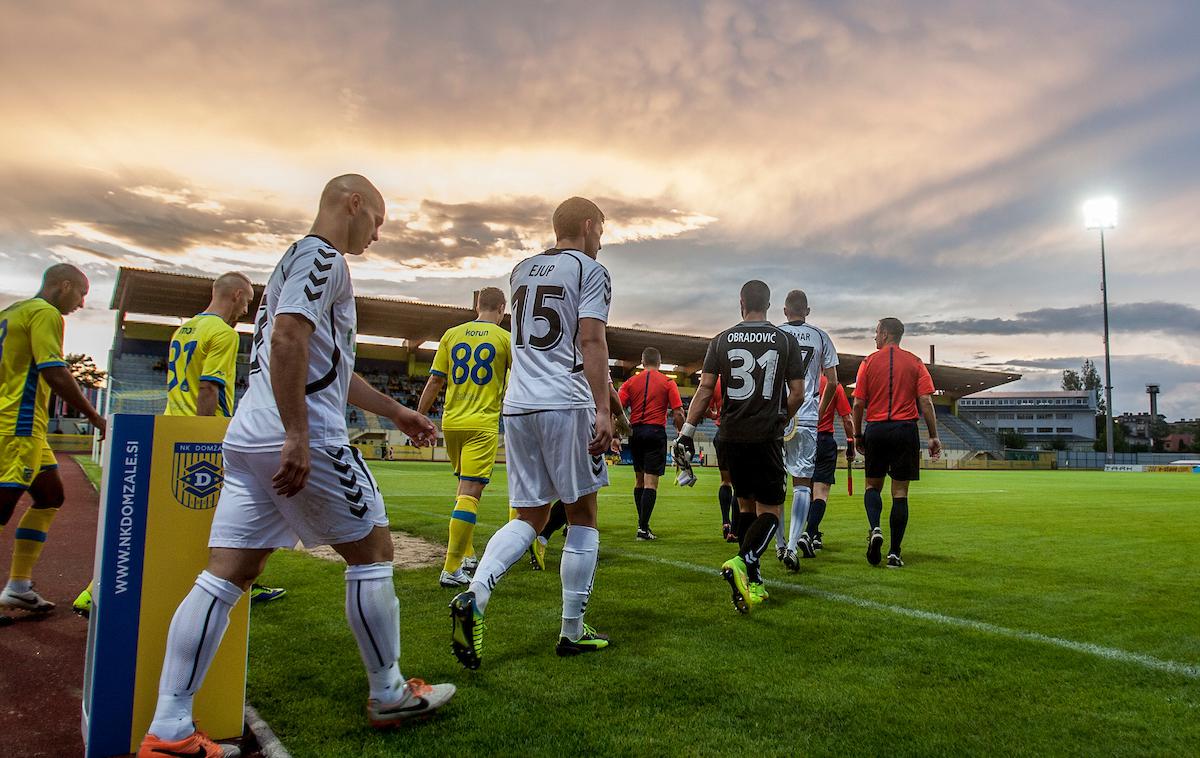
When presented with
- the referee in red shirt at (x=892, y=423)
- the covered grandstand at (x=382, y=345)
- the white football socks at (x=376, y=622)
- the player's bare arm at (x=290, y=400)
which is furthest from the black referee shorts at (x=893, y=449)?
the covered grandstand at (x=382, y=345)

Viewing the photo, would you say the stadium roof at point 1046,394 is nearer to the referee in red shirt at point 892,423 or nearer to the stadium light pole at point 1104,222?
the stadium light pole at point 1104,222

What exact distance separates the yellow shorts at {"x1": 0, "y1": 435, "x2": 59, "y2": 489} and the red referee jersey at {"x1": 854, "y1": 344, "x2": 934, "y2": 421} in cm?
606

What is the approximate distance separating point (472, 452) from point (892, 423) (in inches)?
146

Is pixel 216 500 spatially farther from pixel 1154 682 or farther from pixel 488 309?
pixel 1154 682

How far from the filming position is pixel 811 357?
21.6 ft

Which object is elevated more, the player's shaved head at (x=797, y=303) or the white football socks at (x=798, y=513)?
the player's shaved head at (x=797, y=303)

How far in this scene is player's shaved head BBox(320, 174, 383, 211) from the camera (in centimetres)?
268

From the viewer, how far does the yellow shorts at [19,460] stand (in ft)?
14.3

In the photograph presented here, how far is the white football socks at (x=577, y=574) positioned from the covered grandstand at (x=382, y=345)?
37331 mm

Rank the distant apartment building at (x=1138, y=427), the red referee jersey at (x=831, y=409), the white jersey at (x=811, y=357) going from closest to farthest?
the white jersey at (x=811, y=357) < the red referee jersey at (x=831, y=409) < the distant apartment building at (x=1138, y=427)

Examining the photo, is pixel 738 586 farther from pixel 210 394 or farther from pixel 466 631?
pixel 210 394

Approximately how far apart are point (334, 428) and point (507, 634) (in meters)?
1.89

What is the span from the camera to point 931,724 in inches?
106

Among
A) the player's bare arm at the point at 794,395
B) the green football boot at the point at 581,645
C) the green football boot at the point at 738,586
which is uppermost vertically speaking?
the player's bare arm at the point at 794,395
